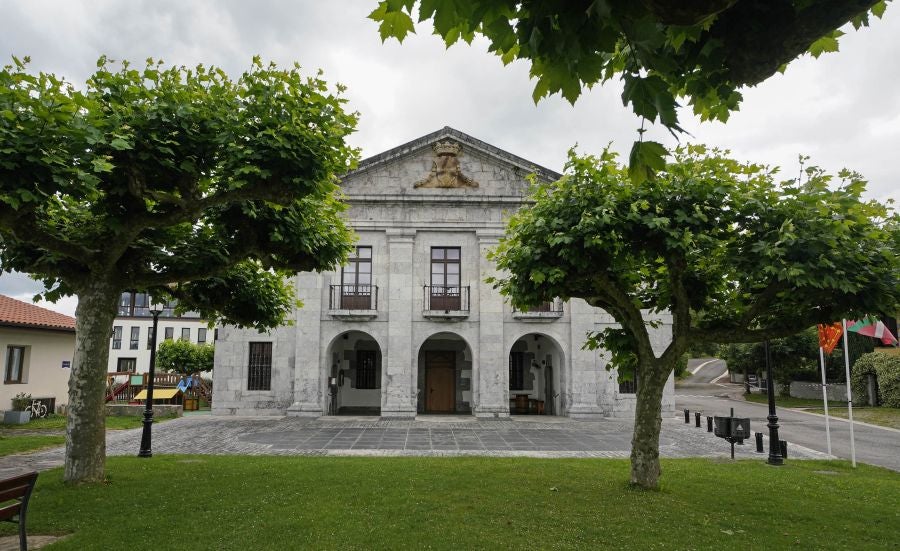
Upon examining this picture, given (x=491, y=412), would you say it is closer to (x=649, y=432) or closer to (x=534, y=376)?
(x=534, y=376)

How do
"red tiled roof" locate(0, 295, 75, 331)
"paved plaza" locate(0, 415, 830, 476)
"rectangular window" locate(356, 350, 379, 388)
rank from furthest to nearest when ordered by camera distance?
Result: "rectangular window" locate(356, 350, 379, 388) < "red tiled roof" locate(0, 295, 75, 331) < "paved plaza" locate(0, 415, 830, 476)

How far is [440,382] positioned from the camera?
79.8 ft

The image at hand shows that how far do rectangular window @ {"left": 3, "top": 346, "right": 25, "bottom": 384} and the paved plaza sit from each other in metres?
5.87

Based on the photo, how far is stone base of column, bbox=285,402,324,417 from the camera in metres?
21.5

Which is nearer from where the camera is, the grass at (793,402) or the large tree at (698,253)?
the large tree at (698,253)

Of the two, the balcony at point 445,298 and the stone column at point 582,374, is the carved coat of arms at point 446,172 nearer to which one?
the balcony at point 445,298

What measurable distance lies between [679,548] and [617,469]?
4857 mm

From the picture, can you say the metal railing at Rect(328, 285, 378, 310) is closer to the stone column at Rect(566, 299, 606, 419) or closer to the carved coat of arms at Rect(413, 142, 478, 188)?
the carved coat of arms at Rect(413, 142, 478, 188)

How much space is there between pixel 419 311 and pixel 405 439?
291 inches

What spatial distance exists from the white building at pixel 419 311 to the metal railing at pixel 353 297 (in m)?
0.04

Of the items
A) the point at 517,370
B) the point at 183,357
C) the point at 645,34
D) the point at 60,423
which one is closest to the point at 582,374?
the point at 517,370

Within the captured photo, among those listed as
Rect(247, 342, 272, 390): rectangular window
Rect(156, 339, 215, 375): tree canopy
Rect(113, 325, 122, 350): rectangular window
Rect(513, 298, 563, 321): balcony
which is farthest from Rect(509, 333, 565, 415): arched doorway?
Rect(113, 325, 122, 350): rectangular window

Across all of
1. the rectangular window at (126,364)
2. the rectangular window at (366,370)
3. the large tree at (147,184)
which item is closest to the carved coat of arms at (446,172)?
the rectangular window at (366,370)

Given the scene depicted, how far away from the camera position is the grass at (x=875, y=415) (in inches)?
880
